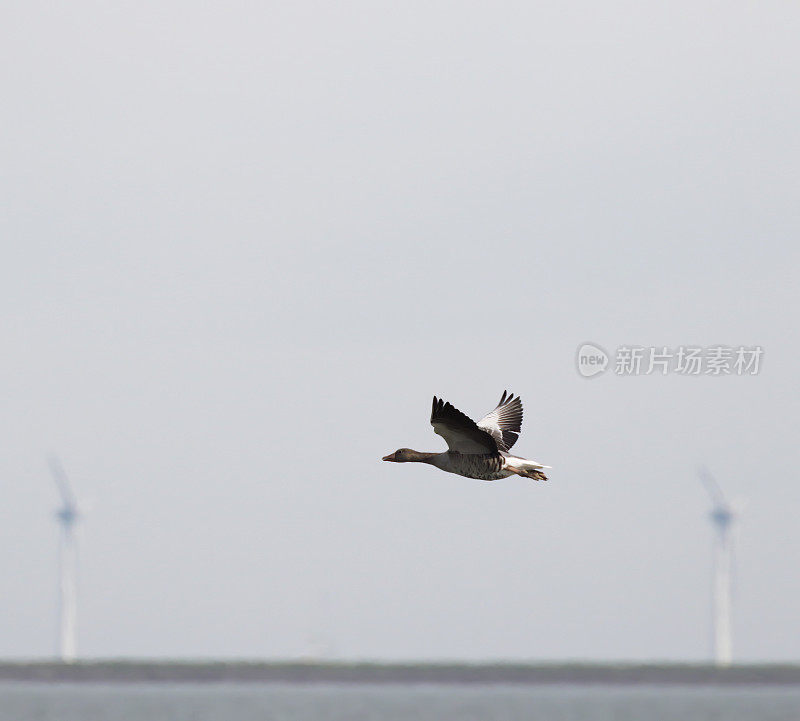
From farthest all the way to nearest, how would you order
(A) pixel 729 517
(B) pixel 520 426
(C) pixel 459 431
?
(A) pixel 729 517, (B) pixel 520 426, (C) pixel 459 431

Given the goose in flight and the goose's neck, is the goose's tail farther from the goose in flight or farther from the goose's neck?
the goose's neck

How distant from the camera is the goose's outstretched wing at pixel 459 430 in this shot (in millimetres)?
20128

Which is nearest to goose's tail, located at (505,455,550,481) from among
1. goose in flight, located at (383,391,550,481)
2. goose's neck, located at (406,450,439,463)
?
goose in flight, located at (383,391,550,481)

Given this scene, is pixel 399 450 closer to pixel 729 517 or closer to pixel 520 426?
pixel 520 426

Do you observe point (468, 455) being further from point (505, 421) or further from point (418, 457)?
point (505, 421)

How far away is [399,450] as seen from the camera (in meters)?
21.3

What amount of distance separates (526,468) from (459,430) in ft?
3.40

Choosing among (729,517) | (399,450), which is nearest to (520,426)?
(399,450)

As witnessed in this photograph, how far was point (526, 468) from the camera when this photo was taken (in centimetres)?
2078

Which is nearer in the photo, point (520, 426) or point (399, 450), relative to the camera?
point (399, 450)

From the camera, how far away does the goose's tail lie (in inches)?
810

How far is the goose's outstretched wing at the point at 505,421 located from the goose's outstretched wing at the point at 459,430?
2.51 m

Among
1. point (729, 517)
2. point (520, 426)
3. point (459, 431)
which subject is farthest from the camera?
point (729, 517)

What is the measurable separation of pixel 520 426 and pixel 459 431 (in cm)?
435
